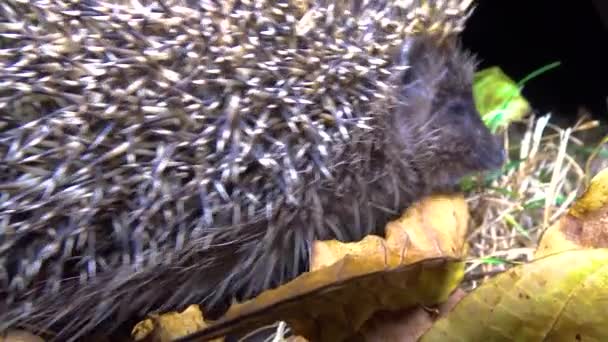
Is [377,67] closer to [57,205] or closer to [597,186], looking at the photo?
[597,186]

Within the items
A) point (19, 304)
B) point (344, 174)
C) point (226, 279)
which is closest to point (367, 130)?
point (344, 174)

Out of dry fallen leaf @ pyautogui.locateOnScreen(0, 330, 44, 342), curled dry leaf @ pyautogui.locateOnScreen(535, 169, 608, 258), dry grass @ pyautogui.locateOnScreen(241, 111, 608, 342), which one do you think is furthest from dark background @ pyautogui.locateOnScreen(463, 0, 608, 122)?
dry fallen leaf @ pyautogui.locateOnScreen(0, 330, 44, 342)

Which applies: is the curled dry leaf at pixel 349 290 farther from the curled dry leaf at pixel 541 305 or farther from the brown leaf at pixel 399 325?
the curled dry leaf at pixel 541 305

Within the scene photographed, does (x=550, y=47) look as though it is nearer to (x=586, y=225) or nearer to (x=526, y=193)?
(x=526, y=193)

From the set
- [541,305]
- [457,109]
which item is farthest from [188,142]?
[457,109]

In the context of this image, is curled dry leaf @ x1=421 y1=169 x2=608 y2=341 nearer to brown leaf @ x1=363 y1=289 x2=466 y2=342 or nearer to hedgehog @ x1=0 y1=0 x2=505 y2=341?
brown leaf @ x1=363 y1=289 x2=466 y2=342
